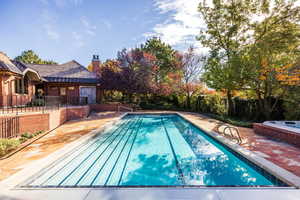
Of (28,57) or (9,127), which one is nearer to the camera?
(9,127)

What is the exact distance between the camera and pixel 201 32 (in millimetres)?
13656

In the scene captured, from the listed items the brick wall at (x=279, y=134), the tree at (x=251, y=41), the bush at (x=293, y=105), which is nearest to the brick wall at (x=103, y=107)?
the tree at (x=251, y=41)

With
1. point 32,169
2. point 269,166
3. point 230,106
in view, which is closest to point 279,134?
point 269,166

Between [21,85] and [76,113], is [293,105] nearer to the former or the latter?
[76,113]

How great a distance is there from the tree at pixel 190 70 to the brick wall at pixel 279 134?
11776mm

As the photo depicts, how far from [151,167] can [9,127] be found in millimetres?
A: 6836

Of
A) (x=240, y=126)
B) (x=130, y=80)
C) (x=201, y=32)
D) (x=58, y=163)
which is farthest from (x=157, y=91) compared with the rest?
(x=58, y=163)

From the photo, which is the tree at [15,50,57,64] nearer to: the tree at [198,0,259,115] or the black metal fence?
the black metal fence

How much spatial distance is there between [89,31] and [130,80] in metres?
7.61

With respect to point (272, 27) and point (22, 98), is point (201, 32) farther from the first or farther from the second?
point (22, 98)

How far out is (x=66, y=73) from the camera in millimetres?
17250

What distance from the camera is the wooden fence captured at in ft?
19.5

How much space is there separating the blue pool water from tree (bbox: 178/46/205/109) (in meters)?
12.8

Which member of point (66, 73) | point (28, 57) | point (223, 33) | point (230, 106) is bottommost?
point (230, 106)
